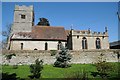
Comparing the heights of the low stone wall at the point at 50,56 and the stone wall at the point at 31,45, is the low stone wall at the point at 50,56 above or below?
below

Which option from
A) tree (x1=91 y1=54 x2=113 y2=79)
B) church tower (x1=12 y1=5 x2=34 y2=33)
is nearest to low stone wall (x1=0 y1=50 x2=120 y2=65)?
tree (x1=91 y1=54 x2=113 y2=79)

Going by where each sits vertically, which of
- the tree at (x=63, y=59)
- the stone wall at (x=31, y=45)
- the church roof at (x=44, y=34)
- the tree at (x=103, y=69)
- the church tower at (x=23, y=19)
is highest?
the church tower at (x=23, y=19)

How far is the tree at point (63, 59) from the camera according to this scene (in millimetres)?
30322

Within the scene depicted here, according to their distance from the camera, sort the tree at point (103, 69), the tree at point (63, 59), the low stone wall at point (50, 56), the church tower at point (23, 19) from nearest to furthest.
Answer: the tree at point (103, 69), the tree at point (63, 59), the low stone wall at point (50, 56), the church tower at point (23, 19)

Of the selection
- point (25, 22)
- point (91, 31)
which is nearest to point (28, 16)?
point (25, 22)

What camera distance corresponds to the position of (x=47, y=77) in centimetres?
2350

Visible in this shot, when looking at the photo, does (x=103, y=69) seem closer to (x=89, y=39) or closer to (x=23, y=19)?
(x=89, y=39)

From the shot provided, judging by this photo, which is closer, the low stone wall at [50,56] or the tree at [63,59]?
the tree at [63,59]

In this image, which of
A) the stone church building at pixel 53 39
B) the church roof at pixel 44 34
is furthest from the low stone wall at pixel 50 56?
the church roof at pixel 44 34

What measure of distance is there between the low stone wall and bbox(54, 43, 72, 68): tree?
113cm

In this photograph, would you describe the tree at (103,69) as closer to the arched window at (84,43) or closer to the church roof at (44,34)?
the arched window at (84,43)

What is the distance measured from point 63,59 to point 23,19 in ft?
52.5

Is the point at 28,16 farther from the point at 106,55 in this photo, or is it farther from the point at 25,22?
the point at 106,55

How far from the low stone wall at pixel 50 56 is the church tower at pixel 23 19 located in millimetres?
9929
